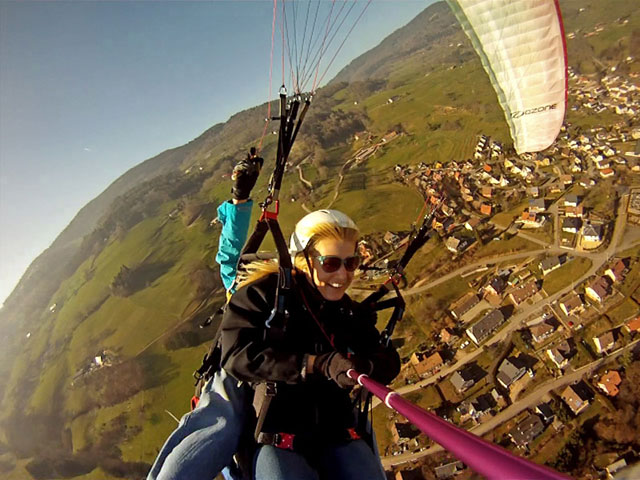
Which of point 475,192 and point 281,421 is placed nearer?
point 281,421

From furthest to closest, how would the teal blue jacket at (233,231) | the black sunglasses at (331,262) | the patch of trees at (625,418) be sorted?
the patch of trees at (625,418) → the teal blue jacket at (233,231) → the black sunglasses at (331,262)

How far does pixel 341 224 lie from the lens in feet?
8.11

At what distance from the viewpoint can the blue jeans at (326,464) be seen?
214cm

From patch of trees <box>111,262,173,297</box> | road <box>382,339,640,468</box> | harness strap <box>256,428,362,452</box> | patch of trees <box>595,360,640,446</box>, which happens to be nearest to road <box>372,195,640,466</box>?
road <box>382,339,640,468</box>

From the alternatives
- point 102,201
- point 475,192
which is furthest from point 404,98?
point 102,201

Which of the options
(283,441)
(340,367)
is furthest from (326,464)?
(340,367)

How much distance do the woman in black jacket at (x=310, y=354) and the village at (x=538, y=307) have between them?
8980 millimetres

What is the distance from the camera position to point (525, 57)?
4.30 m

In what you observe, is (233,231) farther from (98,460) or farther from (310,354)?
(98,460)

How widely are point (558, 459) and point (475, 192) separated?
24140 mm

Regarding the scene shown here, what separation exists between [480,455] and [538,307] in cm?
2455

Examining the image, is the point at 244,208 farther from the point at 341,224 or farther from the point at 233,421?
the point at 233,421

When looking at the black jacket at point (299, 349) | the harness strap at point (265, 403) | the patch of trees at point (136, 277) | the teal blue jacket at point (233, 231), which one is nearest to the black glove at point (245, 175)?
the teal blue jacket at point (233, 231)

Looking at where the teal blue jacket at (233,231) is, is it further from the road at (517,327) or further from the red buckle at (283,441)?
the road at (517,327)
